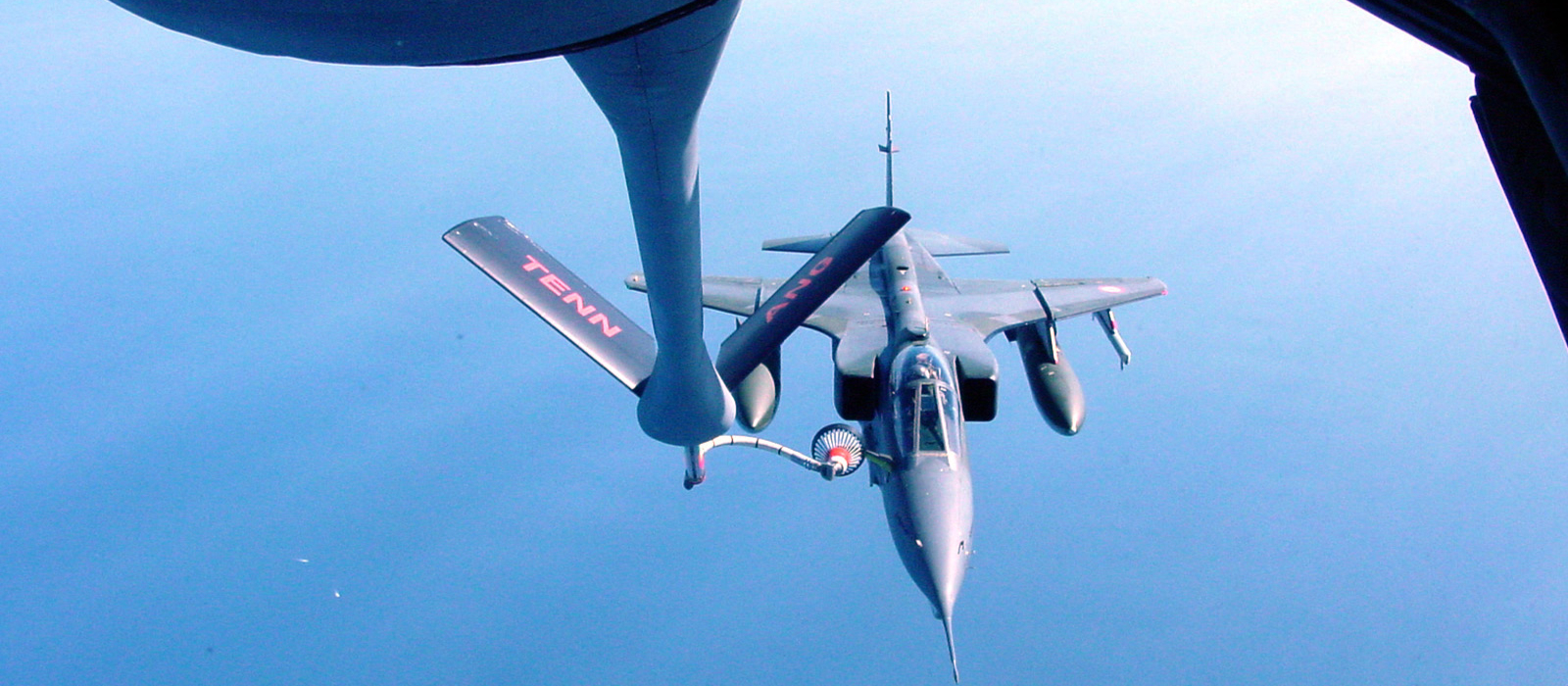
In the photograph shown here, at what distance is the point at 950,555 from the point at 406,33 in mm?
9920

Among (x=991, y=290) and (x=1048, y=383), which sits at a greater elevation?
(x=991, y=290)

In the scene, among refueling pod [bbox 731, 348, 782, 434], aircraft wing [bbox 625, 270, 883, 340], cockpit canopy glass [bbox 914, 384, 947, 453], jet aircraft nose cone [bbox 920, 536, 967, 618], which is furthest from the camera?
aircraft wing [bbox 625, 270, 883, 340]

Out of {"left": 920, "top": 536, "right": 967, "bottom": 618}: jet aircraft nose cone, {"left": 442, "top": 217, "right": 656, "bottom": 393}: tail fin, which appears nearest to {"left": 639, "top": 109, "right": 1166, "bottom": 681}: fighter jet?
{"left": 920, "top": 536, "right": 967, "bottom": 618}: jet aircraft nose cone

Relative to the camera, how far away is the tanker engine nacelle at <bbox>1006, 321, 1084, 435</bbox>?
14102 mm

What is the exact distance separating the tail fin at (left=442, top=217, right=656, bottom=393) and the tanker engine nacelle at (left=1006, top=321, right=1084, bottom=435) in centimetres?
1038

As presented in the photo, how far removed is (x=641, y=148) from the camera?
2441mm

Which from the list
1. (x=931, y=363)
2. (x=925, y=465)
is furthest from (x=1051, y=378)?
(x=925, y=465)

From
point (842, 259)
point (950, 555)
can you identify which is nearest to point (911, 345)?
point (950, 555)

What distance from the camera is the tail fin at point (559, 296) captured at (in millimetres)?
5043

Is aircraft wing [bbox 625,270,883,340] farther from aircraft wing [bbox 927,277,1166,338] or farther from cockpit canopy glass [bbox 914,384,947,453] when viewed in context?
cockpit canopy glass [bbox 914,384,947,453]

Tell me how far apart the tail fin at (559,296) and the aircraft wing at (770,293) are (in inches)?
361

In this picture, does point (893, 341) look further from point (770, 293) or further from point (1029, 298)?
point (1029, 298)

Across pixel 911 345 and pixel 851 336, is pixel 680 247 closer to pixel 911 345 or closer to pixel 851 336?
pixel 911 345

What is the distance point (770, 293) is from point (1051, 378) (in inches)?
194
